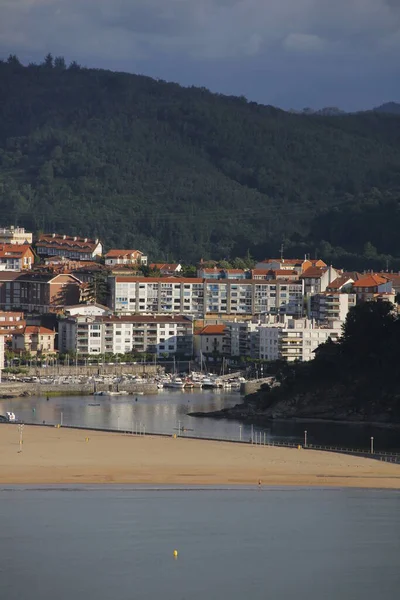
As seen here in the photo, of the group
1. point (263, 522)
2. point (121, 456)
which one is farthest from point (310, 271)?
point (263, 522)

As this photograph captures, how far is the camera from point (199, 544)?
23.3 meters

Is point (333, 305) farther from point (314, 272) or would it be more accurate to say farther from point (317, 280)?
point (314, 272)

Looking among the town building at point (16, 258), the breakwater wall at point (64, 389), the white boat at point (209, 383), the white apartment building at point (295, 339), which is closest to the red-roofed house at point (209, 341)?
the white apartment building at point (295, 339)

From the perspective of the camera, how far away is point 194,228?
9375 centimetres

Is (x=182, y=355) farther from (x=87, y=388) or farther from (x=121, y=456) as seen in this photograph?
(x=121, y=456)

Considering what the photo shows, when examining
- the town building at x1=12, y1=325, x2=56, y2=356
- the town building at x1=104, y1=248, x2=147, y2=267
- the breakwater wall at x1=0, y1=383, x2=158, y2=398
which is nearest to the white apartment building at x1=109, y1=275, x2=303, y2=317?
the town building at x1=104, y1=248, x2=147, y2=267

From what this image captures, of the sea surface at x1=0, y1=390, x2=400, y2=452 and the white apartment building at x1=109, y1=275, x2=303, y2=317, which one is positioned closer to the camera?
the sea surface at x1=0, y1=390, x2=400, y2=452

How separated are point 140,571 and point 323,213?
71.4 meters

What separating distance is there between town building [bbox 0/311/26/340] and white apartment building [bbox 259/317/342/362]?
7.36 m

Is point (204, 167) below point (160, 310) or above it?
above

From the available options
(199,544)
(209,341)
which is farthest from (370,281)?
(199,544)

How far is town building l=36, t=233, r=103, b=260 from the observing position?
6781 cm

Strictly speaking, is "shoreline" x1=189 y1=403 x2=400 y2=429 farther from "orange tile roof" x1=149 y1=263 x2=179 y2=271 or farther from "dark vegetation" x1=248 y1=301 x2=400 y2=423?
"orange tile roof" x1=149 y1=263 x2=179 y2=271

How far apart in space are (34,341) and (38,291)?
25.3 feet
